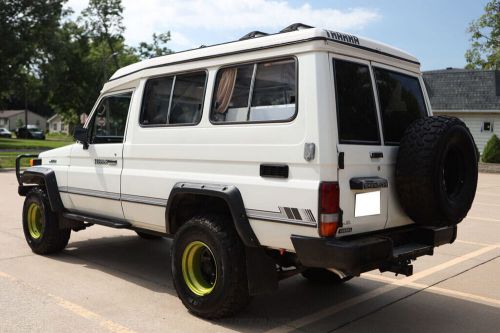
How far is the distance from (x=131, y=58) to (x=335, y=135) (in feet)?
186

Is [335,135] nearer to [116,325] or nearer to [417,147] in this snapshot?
[417,147]

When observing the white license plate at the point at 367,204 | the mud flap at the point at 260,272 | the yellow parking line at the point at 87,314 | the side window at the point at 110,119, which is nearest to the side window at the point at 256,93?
the white license plate at the point at 367,204

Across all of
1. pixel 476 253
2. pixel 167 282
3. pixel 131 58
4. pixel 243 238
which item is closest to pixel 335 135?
pixel 243 238

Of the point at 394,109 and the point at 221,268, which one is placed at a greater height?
the point at 394,109

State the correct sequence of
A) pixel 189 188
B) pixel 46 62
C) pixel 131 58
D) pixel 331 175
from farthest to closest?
pixel 131 58
pixel 46 62
pixel 189 188
pixel 331 175

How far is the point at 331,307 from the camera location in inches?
195

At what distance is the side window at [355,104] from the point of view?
3.97 meters

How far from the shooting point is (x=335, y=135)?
3.82 m

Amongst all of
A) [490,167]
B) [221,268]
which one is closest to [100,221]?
[221,268]

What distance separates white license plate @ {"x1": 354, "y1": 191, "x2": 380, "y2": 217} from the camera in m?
3.94

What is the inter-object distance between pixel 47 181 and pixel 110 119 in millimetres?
1281

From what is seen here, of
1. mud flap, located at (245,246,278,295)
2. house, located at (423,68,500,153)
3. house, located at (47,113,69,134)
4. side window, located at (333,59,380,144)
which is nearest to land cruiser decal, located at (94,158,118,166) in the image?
mud flap, located at (245,246,278,295)

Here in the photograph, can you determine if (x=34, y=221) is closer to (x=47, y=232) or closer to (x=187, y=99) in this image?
(x=47, y=232)

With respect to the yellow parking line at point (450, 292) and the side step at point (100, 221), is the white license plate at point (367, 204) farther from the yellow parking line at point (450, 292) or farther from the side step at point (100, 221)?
the side step at point (100, 221)
